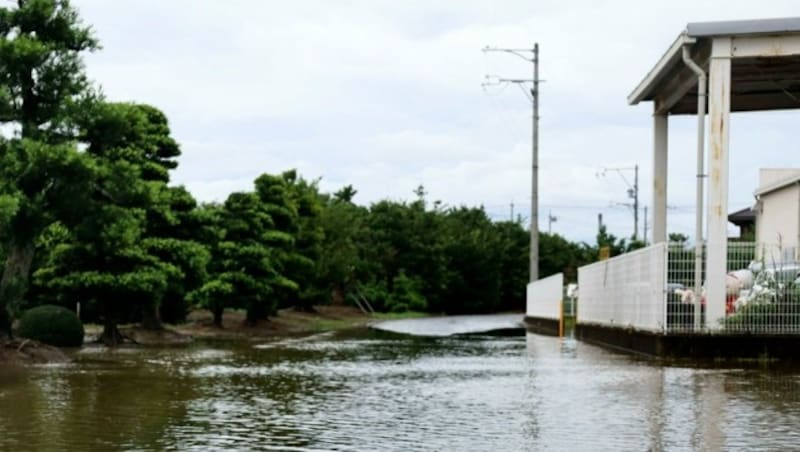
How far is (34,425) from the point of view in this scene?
905cm

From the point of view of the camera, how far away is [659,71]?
20.7 m

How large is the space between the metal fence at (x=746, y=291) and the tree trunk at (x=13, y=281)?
1133cm

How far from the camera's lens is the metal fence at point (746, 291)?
55.1 feet

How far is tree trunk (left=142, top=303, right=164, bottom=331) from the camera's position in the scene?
91.9 feet

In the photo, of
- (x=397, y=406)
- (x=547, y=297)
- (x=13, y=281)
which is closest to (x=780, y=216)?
(x=547, y=297)

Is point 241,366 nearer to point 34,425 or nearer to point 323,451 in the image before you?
point 34,425

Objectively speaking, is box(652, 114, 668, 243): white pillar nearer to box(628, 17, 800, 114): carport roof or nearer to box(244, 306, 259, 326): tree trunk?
box(628, 17, 800, 114): carport roof

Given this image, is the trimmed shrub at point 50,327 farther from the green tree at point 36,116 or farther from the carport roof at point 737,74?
the carport roof at point 737,74

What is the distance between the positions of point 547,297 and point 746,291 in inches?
788

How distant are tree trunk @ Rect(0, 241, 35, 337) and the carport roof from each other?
12.3 m

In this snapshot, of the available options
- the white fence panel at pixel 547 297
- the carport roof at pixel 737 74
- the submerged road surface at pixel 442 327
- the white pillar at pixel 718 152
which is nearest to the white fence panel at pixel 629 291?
the white pillar at pixel 718 152

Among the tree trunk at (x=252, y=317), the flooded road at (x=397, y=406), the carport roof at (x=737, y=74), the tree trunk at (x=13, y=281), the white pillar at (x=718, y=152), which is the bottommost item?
the flooded road at (x=397, y=406)

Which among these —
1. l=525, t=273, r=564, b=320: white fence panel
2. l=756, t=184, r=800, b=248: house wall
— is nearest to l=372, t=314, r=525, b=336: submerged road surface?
l=525, t=273, r=564, b=320: white fence panel

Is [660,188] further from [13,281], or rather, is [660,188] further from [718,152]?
[13,281]
